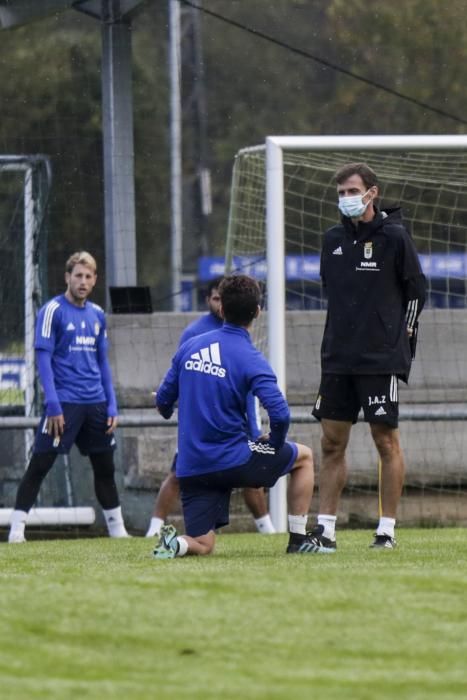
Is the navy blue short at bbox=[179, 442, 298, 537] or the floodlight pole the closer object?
the navy blue short at bbox=[179, 442, 298, 537]

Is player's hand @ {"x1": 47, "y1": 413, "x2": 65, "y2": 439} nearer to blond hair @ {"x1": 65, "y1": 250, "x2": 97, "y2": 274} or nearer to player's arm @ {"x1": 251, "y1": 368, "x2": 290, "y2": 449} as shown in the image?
blond hair @ {"x1": 65, "y1": 250, "x2": 97, "y2": 274}

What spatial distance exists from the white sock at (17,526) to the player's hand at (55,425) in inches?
23.6

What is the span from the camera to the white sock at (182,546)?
8.35 meters

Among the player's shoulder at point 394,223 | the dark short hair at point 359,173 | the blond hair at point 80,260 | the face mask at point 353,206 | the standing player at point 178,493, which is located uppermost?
the dark short hair at point 359,173

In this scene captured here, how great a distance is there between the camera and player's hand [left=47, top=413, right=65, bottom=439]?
36.6 ft

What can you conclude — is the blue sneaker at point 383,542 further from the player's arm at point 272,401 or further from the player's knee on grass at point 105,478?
the player's knee on grass at point 105,478

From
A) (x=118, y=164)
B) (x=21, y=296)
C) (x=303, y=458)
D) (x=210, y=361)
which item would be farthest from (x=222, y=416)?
(x=118, y=164)

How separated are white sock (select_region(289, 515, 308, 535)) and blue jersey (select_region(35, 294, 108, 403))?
3014 mm

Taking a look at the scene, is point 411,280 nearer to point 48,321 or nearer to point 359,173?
point 359,173

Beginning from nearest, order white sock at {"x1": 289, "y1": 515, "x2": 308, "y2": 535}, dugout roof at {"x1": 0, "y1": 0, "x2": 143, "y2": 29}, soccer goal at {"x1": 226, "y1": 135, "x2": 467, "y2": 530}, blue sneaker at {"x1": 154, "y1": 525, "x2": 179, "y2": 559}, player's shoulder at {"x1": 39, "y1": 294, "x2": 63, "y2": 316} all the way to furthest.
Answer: blue sneaker at {"x1": 154, "y1": 525, "x2": 179, "y2": 559} < white sock at {"x1": 289, "y1": 515, "x2": 308, "y2": 535} < player's shoulder at {"x1": 39, "y1": 294, "x2": 63, "y2": 316} < soccer goal at {"x1": 226, "y1": 135, "x2": 467, "y2": 530} < dugout roof at {"x1": 0, "y1": 0, "x2": 143, "y2": 29}

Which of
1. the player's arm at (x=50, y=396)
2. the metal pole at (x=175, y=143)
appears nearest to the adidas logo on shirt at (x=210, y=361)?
the player's arm at (x=50, y=396)

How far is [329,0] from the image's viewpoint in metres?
27.6

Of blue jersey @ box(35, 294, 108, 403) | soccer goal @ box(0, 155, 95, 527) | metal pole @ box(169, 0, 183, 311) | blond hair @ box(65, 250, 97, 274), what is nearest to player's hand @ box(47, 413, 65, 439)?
blue jersey @ box(35, 294, 108, 403)

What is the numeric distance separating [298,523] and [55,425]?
2930 millimetres
